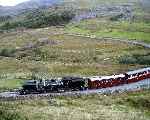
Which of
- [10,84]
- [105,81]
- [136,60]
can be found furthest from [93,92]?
[136,60]

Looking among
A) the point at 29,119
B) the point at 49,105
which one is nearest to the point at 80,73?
the point at 49,105

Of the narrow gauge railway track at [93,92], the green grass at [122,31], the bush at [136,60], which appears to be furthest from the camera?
the green grass at [122,31]

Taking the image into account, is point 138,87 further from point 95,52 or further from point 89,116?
point 95,52

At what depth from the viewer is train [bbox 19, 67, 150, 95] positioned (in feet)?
263

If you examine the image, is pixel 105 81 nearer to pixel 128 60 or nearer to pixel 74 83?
pixel 74 83

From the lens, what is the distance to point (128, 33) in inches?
7062

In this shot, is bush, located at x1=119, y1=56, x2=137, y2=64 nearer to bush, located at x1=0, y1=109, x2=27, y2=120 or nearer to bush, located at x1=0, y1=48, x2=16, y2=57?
bush, located at x1=0, y1=48, x2=16, y2=57

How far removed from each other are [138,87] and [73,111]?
68.7ft

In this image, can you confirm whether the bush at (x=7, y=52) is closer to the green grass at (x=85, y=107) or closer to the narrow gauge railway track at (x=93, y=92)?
the narrow gauge railway track at (x=93, y=92)

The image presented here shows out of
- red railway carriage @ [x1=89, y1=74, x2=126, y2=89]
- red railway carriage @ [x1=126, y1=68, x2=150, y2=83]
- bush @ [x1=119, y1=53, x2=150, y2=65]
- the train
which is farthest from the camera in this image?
bush @ [x1=119, y1=53, x2=150, y2=65]

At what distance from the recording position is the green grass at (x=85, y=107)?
2467 inches

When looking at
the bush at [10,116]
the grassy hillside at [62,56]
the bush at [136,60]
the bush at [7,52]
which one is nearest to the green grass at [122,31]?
the grassy hillside at [62,56]

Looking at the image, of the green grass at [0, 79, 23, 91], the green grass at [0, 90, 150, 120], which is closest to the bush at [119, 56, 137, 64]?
the green grass at [0, 79, 23, 91]

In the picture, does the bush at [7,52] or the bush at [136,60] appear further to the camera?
the bush at [7,52]
